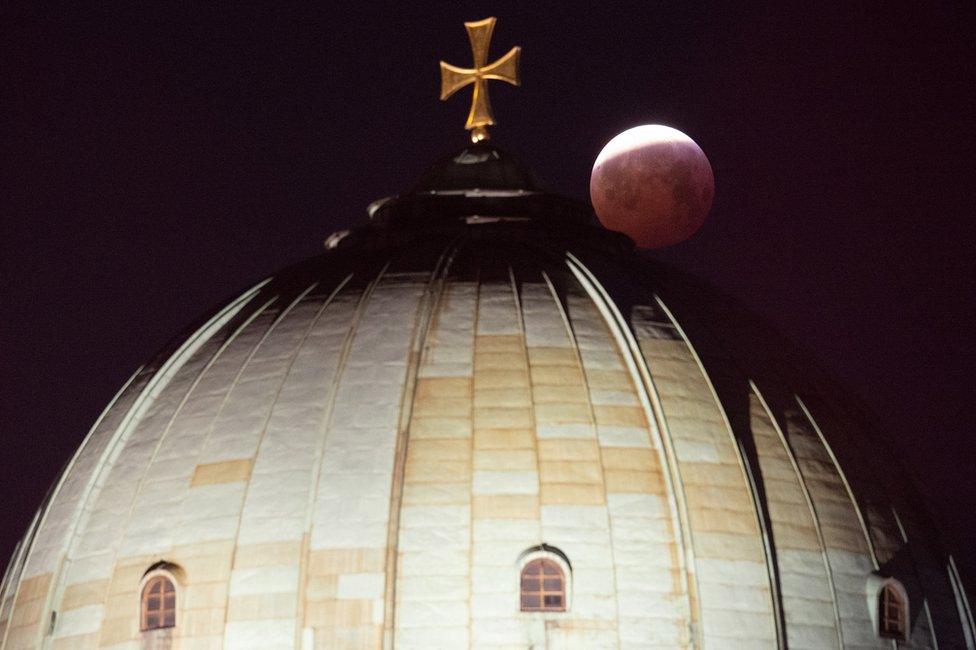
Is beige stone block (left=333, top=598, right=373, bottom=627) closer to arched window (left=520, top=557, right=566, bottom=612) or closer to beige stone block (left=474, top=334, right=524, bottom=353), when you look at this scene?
arched window (left=520, top=557, right=566, bottom=612)

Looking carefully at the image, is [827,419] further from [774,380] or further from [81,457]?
[81,457]

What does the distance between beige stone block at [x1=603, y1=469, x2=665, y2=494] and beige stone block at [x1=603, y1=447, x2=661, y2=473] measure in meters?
0.17

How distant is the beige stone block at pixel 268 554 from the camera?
230ft

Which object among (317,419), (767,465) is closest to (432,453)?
(317,419)

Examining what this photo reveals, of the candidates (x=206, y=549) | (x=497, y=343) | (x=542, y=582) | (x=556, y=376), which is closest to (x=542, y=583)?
(x=542, y=582)

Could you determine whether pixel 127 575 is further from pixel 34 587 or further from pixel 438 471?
pixel 438 471

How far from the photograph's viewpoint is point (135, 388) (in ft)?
261

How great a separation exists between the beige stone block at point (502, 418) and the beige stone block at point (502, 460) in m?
0.80

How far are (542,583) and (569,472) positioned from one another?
302 centimetres

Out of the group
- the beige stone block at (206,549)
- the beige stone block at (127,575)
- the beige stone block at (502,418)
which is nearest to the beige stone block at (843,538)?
the beige stone block at (502,418)

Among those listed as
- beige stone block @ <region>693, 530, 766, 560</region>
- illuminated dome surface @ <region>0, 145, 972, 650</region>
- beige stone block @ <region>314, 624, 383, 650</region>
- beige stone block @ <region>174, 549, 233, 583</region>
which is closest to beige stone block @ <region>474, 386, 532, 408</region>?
illuminated dome surface @ <region>0, 145, 972, 650</region>

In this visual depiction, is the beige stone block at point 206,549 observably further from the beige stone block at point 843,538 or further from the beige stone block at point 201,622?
the beige stone block at point 843,538

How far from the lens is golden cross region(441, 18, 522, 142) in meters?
87.1

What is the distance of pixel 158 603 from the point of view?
71.8m
